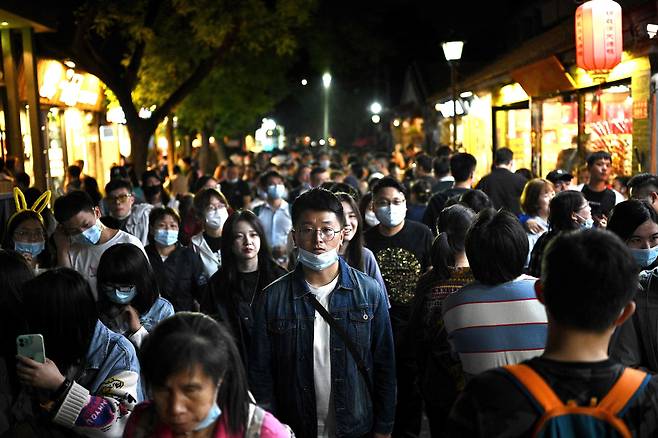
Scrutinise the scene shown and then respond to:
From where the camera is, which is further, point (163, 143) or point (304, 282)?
point (163, 143)

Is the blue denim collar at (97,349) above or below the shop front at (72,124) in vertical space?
below

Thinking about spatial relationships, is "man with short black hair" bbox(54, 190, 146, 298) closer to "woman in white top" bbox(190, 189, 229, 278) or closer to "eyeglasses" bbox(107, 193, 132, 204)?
"woman in white top" bbox(190, 189, 229, 278)

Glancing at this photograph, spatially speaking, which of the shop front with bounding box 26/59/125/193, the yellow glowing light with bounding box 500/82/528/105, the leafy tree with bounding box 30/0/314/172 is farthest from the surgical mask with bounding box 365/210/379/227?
the yellow glowing light with bounding box 500/82/528/105

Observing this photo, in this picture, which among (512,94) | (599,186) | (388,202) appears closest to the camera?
(388,202)

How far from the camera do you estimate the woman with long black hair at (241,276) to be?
598cm

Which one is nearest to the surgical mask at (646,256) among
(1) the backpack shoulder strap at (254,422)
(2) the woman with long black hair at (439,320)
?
(2) the woman with long black hair at (439,320)

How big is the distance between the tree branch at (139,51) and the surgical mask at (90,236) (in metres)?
13.6

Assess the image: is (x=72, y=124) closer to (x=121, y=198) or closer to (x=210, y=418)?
(x=121, y=198)

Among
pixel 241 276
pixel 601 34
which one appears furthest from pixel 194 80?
pixel 241 276

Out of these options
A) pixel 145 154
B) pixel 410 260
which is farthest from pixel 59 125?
pixel 410 260

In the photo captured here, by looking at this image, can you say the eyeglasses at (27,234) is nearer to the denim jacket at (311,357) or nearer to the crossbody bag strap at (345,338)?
the denim jacket at (311,357)

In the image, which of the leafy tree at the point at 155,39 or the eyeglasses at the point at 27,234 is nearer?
the eyeglasses at the point at 27,234

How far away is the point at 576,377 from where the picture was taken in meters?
2.38

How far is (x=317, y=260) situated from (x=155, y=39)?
17.6 m
